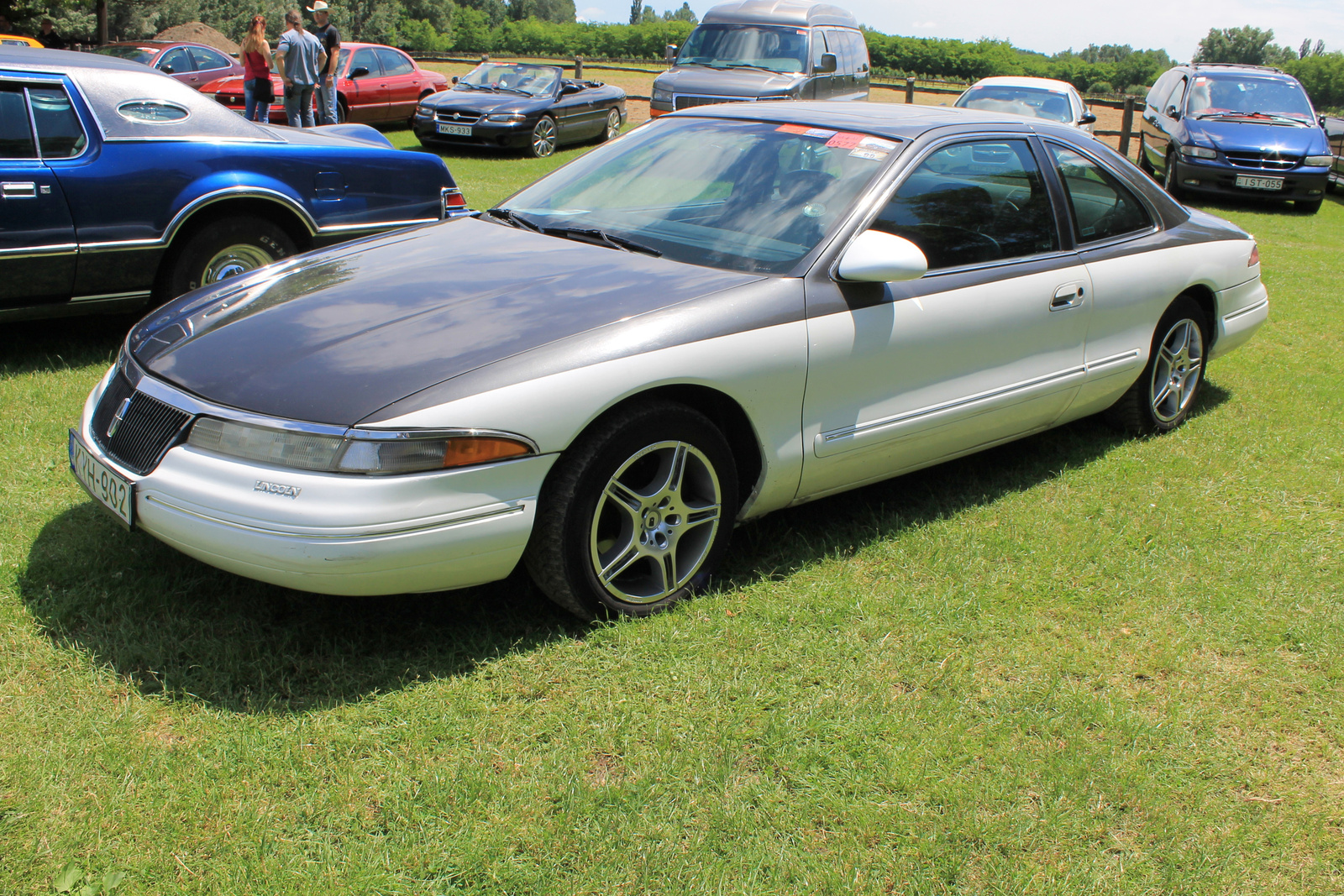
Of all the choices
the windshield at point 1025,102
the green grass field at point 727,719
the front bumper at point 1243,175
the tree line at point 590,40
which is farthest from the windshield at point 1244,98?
the tree line at point 590,40

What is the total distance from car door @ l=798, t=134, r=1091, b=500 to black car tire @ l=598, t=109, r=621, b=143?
12992 mm

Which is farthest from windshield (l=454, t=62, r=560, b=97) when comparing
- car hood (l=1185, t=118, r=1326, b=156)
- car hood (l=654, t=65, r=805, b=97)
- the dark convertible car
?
car hood (l=1185, t=118, r=1326, b=156)

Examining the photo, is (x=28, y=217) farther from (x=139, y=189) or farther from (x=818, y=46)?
(x=818, y=46)

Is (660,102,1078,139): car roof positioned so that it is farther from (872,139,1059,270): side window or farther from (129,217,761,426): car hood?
(129,217,761,426): car hood

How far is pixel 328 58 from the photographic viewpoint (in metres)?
11.8

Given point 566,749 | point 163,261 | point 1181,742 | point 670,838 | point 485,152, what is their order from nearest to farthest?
point 670,838
point 566,749
point 1181,742
point 163,261
point 485,152

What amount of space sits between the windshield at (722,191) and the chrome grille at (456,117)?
1060cm

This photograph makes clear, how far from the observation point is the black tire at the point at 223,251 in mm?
5312

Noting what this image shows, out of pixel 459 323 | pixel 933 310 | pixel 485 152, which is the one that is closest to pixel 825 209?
pixel 933 310

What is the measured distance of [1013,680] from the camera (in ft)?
10.00

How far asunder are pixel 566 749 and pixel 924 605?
1.35 m

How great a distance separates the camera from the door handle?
404 cm

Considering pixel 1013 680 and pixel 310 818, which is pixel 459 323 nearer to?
pixel 310 818

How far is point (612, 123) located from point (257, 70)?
670 centimetres
